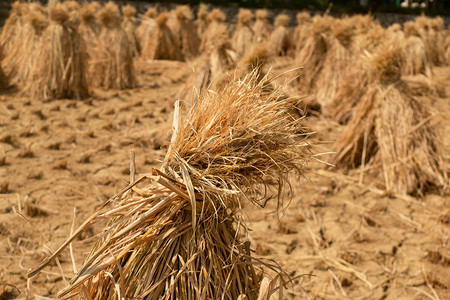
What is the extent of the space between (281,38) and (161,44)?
4.01m

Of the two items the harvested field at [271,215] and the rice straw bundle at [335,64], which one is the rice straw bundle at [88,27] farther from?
the rice straw bundle at [335,64]

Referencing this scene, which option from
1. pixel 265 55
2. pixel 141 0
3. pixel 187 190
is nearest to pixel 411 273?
pixel 187 190

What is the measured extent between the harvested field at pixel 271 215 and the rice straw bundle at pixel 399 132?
0.39 ft

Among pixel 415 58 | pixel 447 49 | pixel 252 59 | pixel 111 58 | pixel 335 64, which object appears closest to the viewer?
pixel 252 59

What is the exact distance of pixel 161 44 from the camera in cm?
1027

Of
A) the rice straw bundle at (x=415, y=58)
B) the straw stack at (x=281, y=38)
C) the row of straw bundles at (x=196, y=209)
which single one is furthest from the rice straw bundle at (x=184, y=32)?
the row of straw bundles at (x=196, y=209)

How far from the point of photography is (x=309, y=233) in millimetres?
3547

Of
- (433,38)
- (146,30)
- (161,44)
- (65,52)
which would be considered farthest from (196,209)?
(433,38)

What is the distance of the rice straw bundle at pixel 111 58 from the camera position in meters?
7.71

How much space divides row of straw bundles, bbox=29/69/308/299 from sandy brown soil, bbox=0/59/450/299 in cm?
54

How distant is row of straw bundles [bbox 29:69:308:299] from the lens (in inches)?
49.4

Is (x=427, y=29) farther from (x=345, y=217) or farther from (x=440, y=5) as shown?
(x=440, y=5)

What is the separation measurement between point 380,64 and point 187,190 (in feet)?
11.3

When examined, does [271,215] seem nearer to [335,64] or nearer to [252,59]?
[252,59]
